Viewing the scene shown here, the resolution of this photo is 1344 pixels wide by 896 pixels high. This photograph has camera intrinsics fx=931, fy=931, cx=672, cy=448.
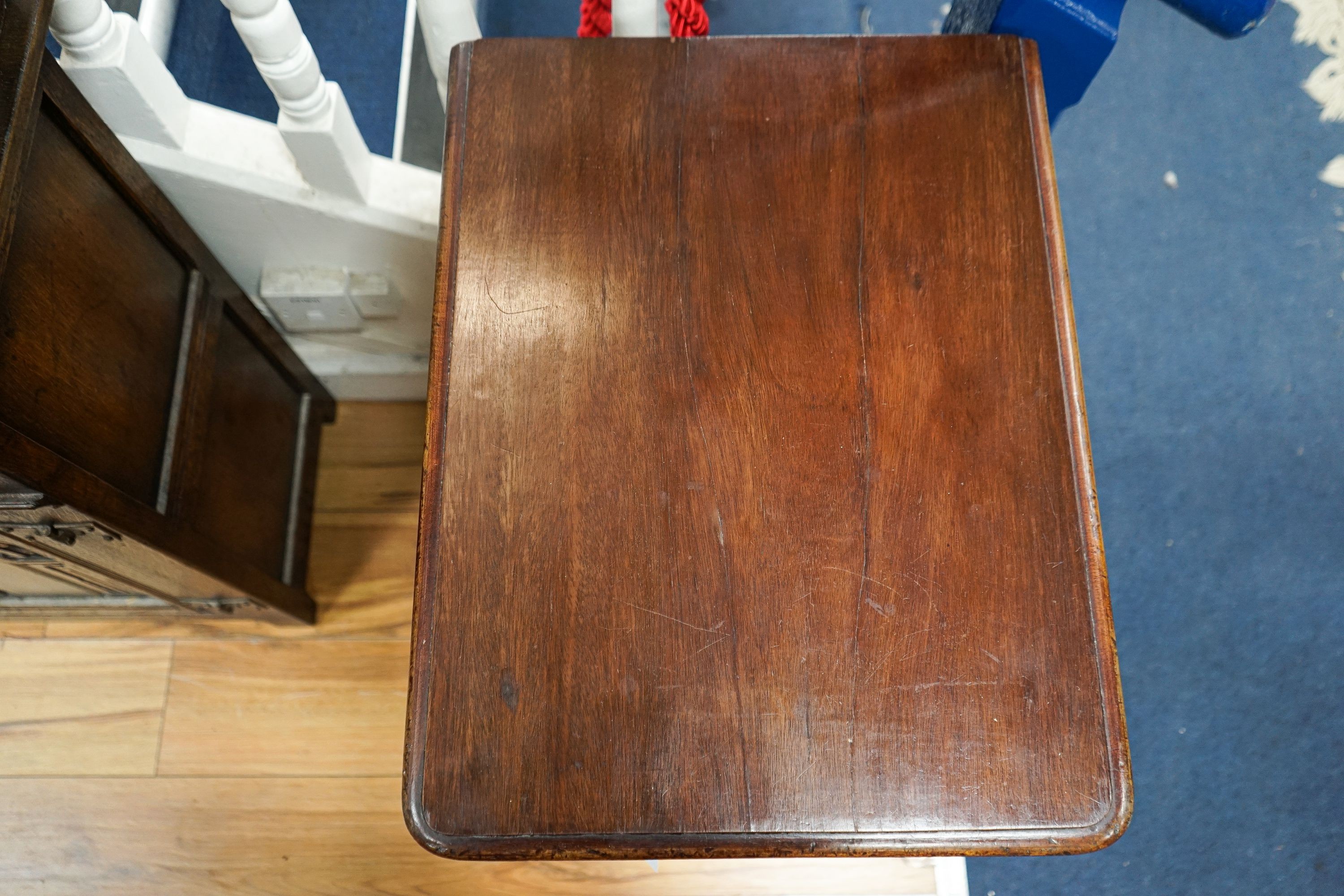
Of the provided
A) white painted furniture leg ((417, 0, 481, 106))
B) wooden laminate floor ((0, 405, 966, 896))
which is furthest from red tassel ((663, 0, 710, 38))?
wooden laminate floor ((0, 405, 966, 896))

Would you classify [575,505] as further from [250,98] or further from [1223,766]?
[1223,766]

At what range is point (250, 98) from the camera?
2.95ft

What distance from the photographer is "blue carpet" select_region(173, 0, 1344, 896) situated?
98 cm

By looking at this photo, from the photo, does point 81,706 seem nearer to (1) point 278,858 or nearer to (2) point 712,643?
(1) point 278,858

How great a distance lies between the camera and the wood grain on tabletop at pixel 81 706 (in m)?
1.04

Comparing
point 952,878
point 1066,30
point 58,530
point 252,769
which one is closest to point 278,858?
point 252,769

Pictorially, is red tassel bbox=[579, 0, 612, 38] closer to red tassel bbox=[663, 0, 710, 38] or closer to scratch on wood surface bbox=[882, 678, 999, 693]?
red tassel bbox=[663, 0, 710, 38]

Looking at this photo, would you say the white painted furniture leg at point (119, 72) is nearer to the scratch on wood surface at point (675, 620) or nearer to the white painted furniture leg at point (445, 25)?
the white painted furniture leg at point (445, 25)

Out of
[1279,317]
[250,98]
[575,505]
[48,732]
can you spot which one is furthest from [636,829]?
[1279,317]

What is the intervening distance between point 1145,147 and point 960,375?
815 millimetres

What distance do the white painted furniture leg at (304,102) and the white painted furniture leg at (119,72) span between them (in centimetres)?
8

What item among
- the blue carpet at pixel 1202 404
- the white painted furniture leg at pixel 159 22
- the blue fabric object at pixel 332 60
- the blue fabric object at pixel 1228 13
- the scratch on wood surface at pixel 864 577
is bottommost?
the blue carpet at pixel 1202 404

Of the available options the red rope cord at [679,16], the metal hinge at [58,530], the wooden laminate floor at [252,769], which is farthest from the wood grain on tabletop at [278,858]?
the red rope cord at [679,16]

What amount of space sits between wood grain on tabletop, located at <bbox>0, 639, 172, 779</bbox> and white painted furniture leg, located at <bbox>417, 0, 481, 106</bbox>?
754mm
